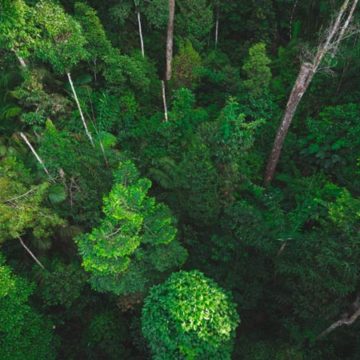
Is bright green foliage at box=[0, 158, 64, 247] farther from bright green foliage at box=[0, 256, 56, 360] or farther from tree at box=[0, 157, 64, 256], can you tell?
bright green foliage at box=[0, 256, 56, 360]

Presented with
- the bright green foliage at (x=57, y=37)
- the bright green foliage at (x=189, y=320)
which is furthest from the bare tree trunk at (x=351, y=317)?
the bright green foliage at (x=57, y=37)

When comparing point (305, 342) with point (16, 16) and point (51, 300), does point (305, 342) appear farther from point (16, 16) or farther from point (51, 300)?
point (16, 16)

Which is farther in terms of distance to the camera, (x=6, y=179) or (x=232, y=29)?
(x=232, y=29)

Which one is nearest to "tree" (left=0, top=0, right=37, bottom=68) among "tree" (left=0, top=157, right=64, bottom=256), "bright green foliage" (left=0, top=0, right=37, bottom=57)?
"bright green foliage" (left=0, top=0, right=37, bottom=57)

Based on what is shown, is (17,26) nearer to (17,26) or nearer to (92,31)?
(17,26)

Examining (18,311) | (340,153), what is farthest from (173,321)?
(340,153)
